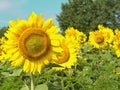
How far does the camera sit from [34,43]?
2895 mm

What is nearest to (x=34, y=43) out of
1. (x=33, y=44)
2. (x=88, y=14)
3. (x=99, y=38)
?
(x=33, y=44)

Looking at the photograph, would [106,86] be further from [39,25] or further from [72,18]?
[72,18]

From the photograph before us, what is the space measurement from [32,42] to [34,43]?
0.08 ft

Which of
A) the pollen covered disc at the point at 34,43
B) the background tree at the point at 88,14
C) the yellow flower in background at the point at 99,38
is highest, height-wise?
the background tree at the point at 88,14

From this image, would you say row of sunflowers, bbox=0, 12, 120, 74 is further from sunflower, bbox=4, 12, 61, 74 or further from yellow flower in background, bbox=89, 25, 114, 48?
yellow flower in background, bbox=89, 25, 114, 48

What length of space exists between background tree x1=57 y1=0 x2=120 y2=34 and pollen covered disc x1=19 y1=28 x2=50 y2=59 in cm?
4844

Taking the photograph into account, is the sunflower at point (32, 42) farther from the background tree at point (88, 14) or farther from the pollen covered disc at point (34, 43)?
the background tree at point (88, 14)

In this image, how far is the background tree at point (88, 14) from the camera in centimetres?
5219

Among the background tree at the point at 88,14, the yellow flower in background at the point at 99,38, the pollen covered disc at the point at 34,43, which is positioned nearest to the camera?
the pollen covered disc at the point at 34,43

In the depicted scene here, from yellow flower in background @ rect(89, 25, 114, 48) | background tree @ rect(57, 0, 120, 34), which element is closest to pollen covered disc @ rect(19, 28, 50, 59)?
yellow flower in background @ rect(89, 25, 114, 48)

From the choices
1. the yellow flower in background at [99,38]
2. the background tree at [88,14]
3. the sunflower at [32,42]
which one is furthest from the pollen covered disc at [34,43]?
the background tree at [88,14]

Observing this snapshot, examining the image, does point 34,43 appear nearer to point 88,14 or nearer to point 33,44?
point 33,44

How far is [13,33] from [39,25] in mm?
168

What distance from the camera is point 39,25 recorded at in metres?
2.97
